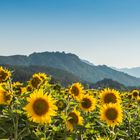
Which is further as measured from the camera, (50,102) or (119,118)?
(119,118)

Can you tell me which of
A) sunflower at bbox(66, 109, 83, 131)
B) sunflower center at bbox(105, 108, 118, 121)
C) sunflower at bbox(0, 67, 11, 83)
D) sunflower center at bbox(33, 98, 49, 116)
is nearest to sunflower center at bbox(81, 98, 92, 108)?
sunflower at bbox(66, 109, 83, 131)

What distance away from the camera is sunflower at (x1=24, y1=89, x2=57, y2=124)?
264 inches

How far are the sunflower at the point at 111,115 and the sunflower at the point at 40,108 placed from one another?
6.04 ft

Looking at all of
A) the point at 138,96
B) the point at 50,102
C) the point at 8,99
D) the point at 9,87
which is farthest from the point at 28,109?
the point at 138,96

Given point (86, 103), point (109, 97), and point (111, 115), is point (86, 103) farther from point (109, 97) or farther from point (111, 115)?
point (111, 115)

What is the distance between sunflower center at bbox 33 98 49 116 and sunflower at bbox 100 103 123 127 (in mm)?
1901

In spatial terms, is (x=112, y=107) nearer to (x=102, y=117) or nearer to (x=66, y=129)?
(x=102, y=117)

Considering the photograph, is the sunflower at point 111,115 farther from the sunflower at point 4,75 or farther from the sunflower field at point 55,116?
the sunflower at point 4,75

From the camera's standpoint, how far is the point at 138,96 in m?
17.9

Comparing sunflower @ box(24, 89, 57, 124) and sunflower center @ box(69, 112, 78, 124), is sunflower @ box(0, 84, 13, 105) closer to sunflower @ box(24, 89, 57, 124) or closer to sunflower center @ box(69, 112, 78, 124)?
sunflower @ box(24, 89, 57, 124)

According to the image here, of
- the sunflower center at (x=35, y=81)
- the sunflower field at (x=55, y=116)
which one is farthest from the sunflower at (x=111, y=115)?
the sunflower center at (x=35, y=81)

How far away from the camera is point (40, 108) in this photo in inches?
273

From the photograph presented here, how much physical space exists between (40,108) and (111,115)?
209cm

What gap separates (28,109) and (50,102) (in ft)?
1.32
